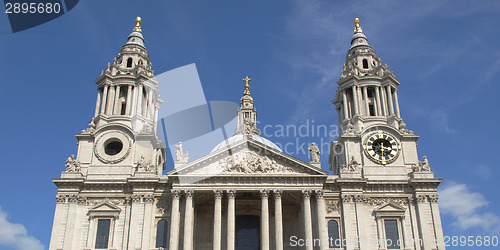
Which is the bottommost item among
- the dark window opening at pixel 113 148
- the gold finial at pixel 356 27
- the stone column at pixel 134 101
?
the dark window opening at pixel 113 148

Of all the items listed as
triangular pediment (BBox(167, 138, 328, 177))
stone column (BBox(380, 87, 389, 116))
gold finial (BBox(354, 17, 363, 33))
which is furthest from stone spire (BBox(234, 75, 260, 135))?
triangular pediment (BBox(167, 138, 328, 177))

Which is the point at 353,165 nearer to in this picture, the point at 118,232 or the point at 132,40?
the point at 118,232

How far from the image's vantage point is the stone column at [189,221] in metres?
39.1

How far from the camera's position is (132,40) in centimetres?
5381

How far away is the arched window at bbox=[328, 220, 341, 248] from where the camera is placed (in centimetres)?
4059

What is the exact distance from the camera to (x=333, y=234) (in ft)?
135

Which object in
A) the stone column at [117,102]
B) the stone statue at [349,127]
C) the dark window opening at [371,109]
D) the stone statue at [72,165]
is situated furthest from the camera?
the dark window opening at [371,109]

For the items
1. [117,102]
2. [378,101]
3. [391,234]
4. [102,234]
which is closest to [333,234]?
[391,234]

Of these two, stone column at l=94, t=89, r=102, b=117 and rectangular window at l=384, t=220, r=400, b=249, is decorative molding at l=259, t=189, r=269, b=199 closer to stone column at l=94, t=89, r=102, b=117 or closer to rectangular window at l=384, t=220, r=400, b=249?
rectangular window at l=384, t=220, r=400, b=249

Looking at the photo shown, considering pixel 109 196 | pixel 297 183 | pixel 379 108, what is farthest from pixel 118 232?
pixel 379 108

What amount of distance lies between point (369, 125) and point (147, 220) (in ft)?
68.0

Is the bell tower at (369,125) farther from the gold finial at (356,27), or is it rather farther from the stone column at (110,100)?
the stone column at (110,100)

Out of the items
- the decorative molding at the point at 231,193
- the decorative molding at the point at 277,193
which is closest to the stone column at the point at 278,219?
the decorative molding at the point at 277,193

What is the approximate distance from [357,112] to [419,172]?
26.3 ft
